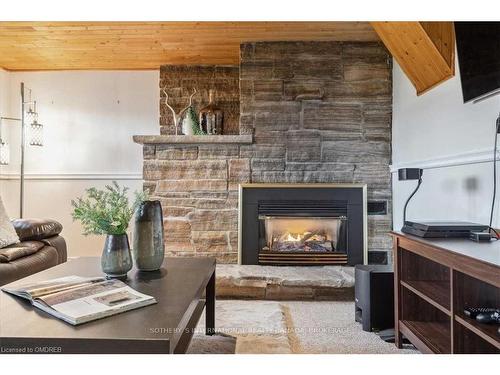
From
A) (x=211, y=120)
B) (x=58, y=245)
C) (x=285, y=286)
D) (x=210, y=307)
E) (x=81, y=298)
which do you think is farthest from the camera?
(x=211, y=120)

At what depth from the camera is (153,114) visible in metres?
4.29

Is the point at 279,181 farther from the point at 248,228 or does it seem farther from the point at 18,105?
the point at 18,105

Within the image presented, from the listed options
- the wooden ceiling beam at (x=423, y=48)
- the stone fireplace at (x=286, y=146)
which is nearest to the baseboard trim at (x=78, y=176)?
the stone fireplace at (x=286, y=146)

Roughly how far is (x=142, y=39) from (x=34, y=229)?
1.86m

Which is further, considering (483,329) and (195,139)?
(195,139)

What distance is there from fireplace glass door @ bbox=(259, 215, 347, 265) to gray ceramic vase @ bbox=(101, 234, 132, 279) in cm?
184

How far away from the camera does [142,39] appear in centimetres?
348

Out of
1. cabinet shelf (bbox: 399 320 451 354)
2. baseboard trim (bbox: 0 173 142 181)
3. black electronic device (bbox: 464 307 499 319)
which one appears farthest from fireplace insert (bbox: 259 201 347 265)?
black electronic device (bbox: 464 307 499 319)

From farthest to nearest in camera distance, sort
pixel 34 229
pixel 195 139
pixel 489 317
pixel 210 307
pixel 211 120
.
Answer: pixel 211 120
pixel 195 139
pixel 34 229
pixel 210 307
pixel 489 317

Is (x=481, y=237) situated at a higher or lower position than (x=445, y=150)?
lower

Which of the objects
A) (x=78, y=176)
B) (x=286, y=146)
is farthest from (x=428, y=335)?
(x=78, y=176)

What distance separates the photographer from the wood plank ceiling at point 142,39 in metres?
3.21

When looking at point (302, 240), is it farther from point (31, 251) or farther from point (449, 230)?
point (31, 251)
